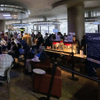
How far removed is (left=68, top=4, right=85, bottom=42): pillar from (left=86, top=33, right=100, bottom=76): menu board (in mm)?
4828

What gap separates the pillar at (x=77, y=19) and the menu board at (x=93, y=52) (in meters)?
4.83

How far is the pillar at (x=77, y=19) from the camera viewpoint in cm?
767

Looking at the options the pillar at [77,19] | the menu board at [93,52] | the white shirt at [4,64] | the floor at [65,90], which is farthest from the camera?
the pillar at [77,19]

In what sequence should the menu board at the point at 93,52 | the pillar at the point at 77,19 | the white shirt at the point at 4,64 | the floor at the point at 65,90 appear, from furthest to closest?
1. the pillar at the point at 77,19
2. the menu board at the point at 93,52
3. the floor at the point at 65,90
4. the white shirt at the point at 4,64

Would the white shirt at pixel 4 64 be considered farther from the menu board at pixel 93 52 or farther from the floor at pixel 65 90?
the menu board at pixel 93 52

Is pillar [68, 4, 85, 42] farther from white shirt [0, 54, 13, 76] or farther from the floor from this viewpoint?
white shirt [0, 54, 13, 76]

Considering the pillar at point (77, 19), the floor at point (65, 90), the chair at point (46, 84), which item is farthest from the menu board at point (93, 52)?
the pillar at point (77, 19)

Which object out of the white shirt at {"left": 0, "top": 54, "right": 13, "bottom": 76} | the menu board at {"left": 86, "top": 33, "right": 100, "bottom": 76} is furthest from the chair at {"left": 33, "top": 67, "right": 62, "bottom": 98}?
the menu board at {"left": 86, "top": 33, "right": 100, "bottom": 76}

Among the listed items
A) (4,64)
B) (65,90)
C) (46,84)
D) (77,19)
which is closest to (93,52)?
(65,90)

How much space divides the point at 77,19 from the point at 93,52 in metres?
5.24

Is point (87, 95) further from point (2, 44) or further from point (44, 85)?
point (2, 44)

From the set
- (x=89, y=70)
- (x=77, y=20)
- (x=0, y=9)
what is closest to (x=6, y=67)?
(x=89, y=70)

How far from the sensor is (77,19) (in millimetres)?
7785

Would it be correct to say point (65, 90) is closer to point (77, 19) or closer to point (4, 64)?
point (4, 64)
